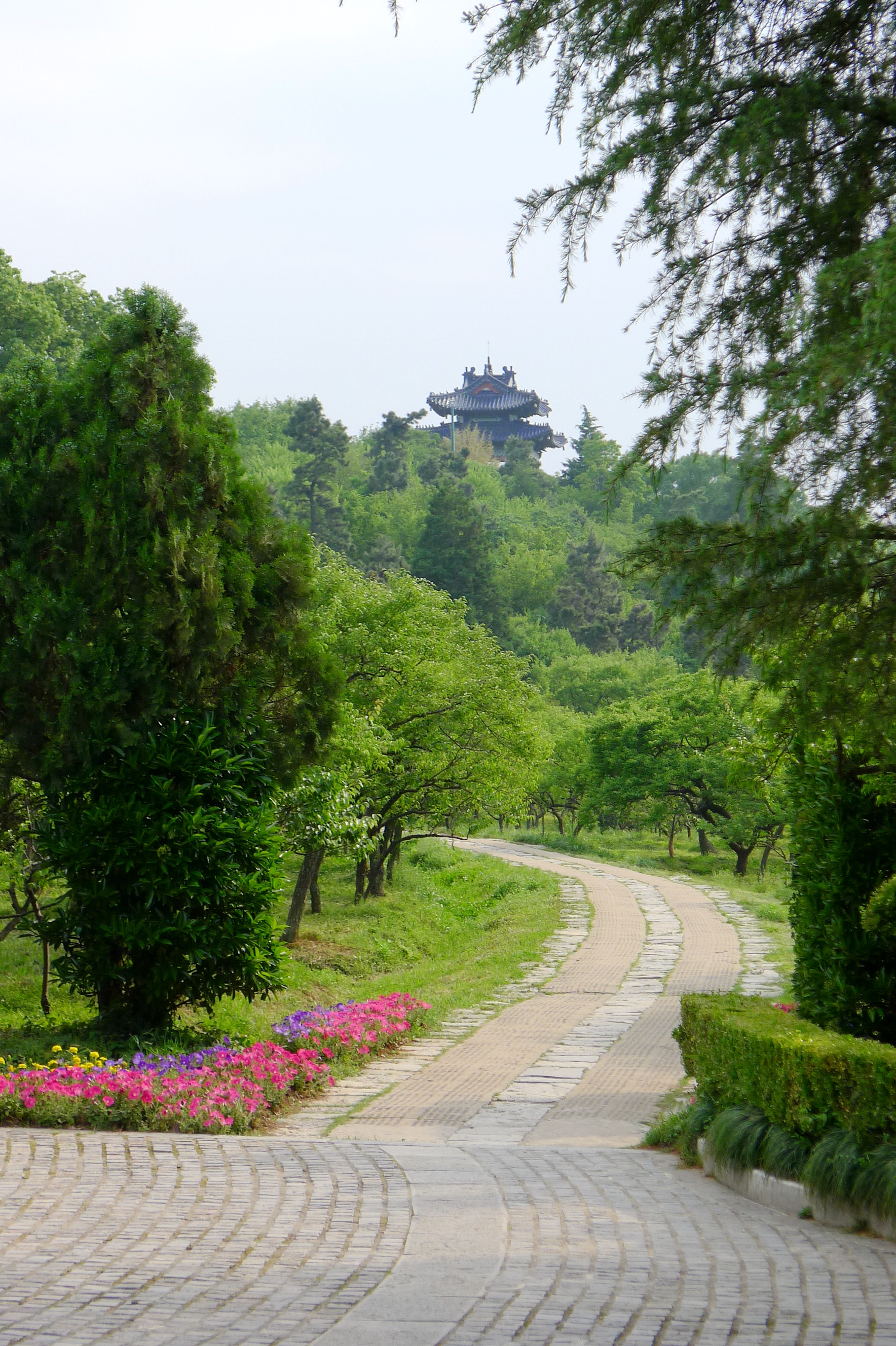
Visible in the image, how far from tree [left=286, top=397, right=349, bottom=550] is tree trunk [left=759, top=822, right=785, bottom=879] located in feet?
112

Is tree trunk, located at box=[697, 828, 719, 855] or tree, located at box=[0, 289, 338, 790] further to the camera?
tree trunk, located at box=[697, 828, 719, 855]

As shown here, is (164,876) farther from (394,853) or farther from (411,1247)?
(394,853)

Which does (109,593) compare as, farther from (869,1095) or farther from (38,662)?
(869,1095)

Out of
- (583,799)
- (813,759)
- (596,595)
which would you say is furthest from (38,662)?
(596,595)

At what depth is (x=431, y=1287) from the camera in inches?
161

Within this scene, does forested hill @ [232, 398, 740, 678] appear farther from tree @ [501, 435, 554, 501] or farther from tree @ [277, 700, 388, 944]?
tree @ [277, 700, 388, 944]

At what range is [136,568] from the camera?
9648 millimetres

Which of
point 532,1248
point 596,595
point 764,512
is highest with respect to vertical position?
point 596,595

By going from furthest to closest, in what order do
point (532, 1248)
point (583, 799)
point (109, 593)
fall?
point (583, 799) < point (109, 593) < point (532, 1248)

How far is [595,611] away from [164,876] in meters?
61.8

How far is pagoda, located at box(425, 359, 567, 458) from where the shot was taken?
9538cm

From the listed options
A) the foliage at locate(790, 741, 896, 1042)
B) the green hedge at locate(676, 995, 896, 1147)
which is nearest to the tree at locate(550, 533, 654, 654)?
the foliage at locate(790, 741, 896, 1042)

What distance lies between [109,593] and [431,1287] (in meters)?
6.92

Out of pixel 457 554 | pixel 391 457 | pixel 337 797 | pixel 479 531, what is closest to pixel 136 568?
pixel 337 797
